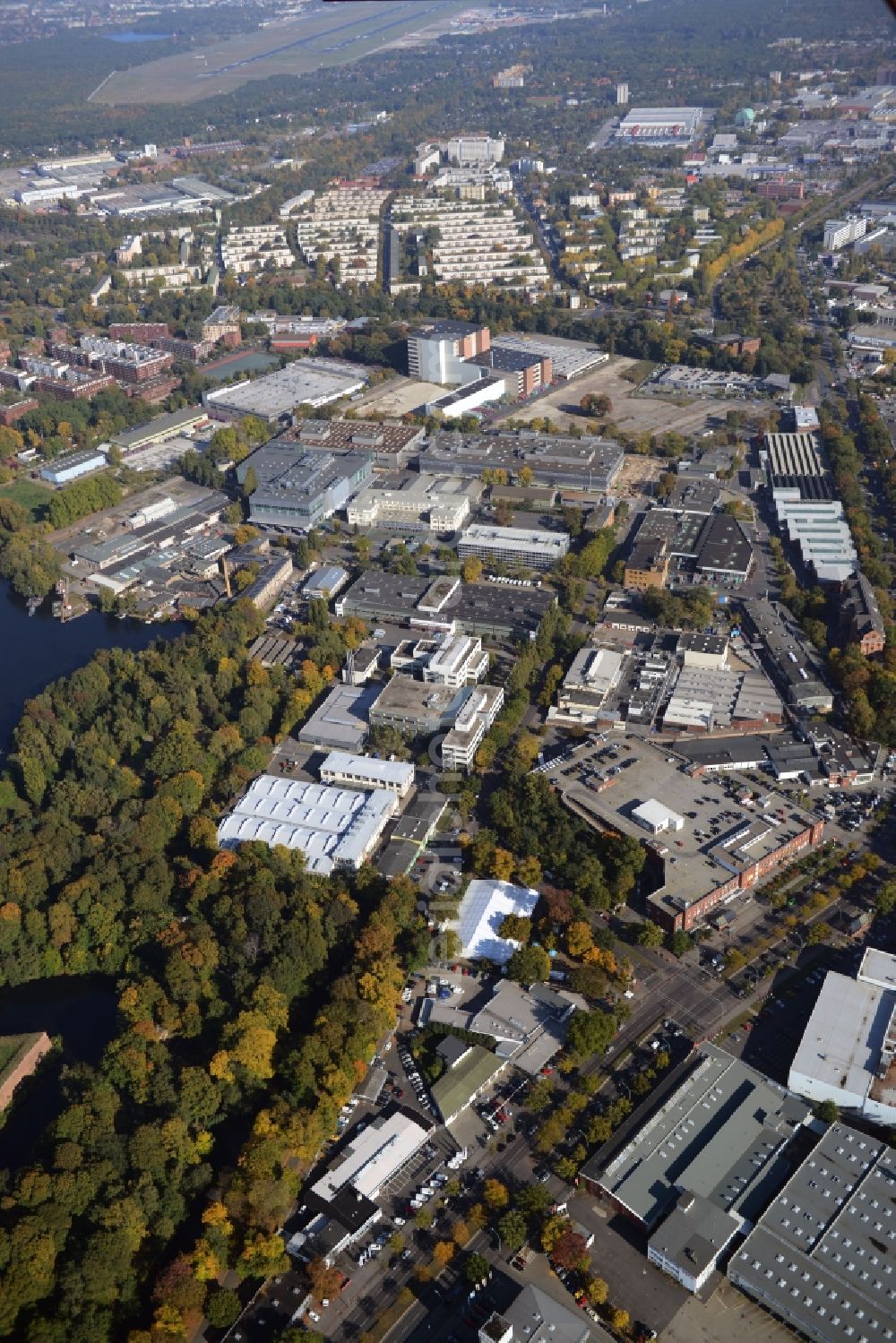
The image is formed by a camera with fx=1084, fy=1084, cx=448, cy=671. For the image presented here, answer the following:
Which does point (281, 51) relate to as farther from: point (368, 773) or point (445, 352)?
point (368, 773)

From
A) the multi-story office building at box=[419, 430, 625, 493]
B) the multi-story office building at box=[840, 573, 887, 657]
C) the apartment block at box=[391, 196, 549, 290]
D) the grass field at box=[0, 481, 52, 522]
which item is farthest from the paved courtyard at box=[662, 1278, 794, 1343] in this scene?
the apartment block at box=[391, 196, 549, 290]

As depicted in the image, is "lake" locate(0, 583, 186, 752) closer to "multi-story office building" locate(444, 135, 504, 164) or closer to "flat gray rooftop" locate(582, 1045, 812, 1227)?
"flat gray rooftop" locate(582, 1045, 812, 1227)

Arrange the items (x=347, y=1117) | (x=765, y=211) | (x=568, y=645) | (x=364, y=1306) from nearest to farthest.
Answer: (x=364, y=1306), (x=347, y=1117), (x=568, y=645), (x=765, y=211)

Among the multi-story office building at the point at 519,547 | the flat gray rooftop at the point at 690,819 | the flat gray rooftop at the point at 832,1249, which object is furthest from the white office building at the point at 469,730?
the flat gray rooftop at the point at 832,1249

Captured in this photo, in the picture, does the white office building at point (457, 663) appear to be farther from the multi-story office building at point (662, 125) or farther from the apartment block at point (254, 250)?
the multi-story office building at point (662, 125)

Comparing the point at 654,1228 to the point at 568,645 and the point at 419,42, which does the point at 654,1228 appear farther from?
the point at 419,42

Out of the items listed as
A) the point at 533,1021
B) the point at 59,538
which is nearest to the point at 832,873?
the point at 533,1021
